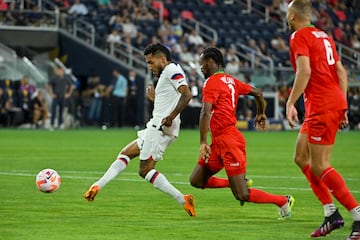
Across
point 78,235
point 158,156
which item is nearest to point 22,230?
point 78,235

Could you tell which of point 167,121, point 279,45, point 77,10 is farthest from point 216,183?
point 279,45

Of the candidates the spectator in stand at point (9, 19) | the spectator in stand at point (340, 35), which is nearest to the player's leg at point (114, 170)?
the spectator in stand at point (9, 19)

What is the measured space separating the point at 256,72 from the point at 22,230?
30285 mm

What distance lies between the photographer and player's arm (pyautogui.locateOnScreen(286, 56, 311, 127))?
32.0 feet

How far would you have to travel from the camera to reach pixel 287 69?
4162cm

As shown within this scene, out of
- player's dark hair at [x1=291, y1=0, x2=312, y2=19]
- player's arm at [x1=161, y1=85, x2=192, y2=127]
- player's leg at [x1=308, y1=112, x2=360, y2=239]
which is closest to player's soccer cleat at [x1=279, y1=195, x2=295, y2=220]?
player's arm at [x1=161, y1=85, x2=192, y2=127]

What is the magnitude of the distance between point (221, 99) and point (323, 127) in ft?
6.76

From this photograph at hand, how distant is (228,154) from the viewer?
1161cm

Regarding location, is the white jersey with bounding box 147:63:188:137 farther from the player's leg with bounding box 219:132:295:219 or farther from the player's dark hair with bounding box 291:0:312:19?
the player's dark hair with bounding box 291:0:312:19

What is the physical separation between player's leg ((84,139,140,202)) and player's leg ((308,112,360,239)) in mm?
3106

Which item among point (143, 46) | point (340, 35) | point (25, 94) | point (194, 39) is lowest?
point (25, 94)

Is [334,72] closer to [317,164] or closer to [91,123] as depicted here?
[317,164]

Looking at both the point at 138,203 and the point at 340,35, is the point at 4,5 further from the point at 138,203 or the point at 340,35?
the point at 138,203

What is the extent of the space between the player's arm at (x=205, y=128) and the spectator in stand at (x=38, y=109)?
25.6m
